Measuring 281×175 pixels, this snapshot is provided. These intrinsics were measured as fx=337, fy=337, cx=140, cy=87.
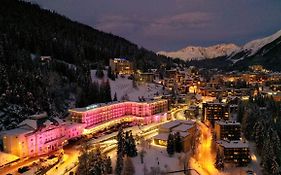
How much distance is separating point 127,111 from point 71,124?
989 inches

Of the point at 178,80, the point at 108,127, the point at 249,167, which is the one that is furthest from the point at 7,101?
the point at 178,80

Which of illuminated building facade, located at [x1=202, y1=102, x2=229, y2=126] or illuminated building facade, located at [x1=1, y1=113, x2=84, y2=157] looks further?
illuminated building facade, located at [x1=202, y1=102, x2=229, y2=126]

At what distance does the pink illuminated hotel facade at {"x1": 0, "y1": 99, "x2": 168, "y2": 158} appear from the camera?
2576 inches

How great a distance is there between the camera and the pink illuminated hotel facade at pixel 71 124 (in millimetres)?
65431

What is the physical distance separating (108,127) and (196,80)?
318 feet

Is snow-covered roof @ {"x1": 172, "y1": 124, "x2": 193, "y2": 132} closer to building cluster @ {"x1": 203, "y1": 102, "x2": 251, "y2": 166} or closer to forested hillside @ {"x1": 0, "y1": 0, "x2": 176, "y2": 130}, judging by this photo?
building cluster @ {"x1": 203, "y1": 102, "x2": 251, "y2": 166}

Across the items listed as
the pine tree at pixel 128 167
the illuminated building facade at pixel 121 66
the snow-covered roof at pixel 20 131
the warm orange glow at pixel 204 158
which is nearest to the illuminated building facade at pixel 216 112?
the warm orange glow at pixel 204 158

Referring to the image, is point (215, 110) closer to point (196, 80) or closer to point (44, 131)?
point (44, 131)

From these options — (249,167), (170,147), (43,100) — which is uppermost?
(43,100)

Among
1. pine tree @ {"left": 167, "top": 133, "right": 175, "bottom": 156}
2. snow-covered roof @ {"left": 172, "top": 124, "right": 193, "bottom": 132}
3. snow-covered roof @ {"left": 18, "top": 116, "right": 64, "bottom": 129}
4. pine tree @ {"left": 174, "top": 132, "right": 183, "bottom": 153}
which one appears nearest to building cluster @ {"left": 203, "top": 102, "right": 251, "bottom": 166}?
snow-covered roof @ {"left": 172, "top": 124, "right": 193, "bottom": 132}

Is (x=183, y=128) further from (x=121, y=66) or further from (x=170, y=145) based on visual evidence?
(x=121, y=66)

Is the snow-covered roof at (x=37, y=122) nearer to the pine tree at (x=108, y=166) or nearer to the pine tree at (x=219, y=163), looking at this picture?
the pine tree at (x=108, y=166)

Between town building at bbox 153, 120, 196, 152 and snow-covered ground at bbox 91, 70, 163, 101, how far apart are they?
37.2m

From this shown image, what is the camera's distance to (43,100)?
8725cm
